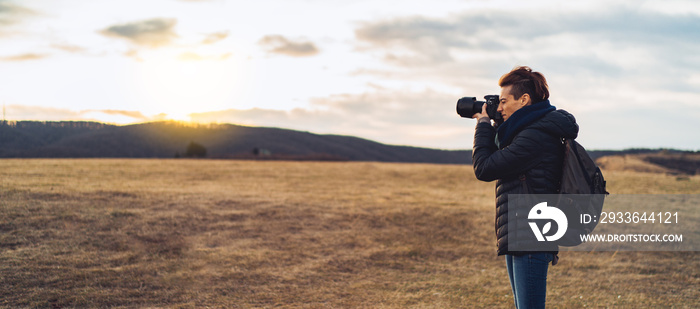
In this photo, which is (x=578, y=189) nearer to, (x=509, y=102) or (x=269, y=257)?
(x=509, y=102)

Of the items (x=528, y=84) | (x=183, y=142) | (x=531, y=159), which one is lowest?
(x=531, y=159)

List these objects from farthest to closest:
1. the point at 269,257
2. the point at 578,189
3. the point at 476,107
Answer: the point at 269,257, the point at 476,107, the point at 578,189

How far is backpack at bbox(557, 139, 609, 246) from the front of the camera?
3291mm

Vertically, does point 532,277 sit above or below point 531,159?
below

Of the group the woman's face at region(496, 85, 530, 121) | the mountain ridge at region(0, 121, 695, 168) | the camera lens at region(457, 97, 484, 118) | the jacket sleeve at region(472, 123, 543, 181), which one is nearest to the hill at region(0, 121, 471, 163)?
the mountain ridge at region(0, 121, 695, 168)

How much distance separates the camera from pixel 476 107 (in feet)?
13.3

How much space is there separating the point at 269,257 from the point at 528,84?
9434 millimetres

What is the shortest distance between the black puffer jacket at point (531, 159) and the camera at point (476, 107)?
0.40 metres

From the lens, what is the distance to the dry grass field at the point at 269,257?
859 cm

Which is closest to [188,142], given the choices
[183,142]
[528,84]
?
[183,142]

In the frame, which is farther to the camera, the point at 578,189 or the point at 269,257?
the point at 269,257

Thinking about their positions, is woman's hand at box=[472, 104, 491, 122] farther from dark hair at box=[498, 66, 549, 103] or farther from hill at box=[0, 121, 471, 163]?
hill at box=[0, 121, 471, 163]

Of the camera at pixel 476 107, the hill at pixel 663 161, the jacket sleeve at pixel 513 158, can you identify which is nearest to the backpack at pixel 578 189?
the jacket sleeve at pixel 513 158

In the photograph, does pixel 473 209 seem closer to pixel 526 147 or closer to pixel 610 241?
pixel 610 241
